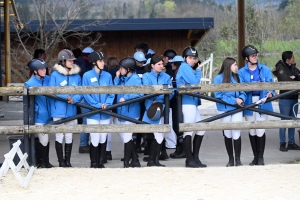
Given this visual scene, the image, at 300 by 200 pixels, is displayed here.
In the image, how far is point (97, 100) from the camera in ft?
28.1

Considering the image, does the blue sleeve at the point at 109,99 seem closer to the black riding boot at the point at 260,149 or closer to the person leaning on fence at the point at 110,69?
the person leaning on fence at the point at 110,69

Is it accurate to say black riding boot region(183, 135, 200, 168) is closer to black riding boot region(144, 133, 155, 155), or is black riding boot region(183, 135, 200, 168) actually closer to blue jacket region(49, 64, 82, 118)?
black riding boot region(144, 133, 155, 155)

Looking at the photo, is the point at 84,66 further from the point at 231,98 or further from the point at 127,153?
the point at 231,98

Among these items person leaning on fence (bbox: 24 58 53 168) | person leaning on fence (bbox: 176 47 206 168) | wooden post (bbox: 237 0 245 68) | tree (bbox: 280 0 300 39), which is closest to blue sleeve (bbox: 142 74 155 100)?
person leaning on fence (bbox: 176 47 206 168)

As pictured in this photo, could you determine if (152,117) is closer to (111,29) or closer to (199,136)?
(199,136)

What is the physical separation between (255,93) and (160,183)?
2196mm

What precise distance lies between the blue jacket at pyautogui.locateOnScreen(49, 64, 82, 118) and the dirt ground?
76 centimetres

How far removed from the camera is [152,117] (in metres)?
8.46

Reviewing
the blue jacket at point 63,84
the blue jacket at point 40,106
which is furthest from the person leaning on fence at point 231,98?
the blue jacket at point 40,106

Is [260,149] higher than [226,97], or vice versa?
[226,97]

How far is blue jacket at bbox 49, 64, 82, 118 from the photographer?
8.50 m

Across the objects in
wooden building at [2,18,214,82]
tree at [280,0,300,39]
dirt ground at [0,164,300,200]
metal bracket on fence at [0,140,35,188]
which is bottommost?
dirt ground at [0,164,300,200]

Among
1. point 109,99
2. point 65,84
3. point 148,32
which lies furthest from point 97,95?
point 148,32

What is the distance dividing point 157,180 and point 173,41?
1698 cm
